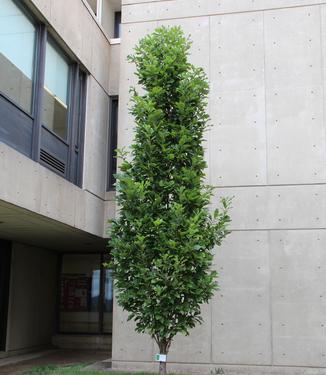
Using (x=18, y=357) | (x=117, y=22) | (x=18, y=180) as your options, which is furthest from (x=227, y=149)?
(x=18, y=357)

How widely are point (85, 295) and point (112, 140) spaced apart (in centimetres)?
539

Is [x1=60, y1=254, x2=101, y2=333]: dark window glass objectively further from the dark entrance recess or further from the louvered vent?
the louvered vent

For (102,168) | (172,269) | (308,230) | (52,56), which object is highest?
(52,56)

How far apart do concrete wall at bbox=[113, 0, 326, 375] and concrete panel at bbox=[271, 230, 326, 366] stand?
0.06 feet

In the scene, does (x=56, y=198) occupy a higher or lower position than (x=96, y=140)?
lower

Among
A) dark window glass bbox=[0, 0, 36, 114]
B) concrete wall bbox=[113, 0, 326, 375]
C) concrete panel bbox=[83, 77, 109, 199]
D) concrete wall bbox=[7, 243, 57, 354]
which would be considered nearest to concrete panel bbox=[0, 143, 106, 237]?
concrete panel bbox=[83, 77, 109, 199]

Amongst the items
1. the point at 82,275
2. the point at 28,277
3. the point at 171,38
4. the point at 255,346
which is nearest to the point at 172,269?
the point at 171,38

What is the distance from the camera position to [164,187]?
750 cm

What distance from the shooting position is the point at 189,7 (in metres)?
12.0

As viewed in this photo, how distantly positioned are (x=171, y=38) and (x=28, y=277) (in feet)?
28.7

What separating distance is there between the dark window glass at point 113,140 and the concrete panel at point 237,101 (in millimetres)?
2713

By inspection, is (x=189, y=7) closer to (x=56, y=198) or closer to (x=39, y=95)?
(x=39, y=95)

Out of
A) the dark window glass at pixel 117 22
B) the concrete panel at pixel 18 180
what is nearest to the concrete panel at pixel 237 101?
the concrete panel at pixel 18 180

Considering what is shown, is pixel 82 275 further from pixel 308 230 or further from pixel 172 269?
pixel 172 269
